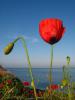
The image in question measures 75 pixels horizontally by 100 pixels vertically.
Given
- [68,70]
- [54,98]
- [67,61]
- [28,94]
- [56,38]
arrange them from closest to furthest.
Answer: [56,38] < [67,61] < [68,70] < [54,98] < [28,94]

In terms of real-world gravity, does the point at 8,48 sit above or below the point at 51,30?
below

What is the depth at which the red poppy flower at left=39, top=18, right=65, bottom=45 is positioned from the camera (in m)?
1.92

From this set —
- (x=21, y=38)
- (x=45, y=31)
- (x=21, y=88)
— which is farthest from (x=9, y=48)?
(x=21, y=88)

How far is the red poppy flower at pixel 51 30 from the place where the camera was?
192 cm

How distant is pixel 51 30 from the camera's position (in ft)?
6.43

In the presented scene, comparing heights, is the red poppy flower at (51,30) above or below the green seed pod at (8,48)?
above

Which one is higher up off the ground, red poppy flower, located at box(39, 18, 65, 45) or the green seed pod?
red poppy flower, located at box(39, 18, 65, 45)

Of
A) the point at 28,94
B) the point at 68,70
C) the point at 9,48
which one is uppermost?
the point at 9,48

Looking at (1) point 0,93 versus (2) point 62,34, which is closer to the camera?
(2) point 62,34

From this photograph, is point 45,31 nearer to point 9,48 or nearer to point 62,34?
point 62,34

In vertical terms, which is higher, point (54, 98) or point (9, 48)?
point (9, 48)

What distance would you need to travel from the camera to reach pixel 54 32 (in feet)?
6.40

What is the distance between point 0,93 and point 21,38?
5.85 metres

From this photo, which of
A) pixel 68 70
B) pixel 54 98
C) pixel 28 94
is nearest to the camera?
pixel 68 70
